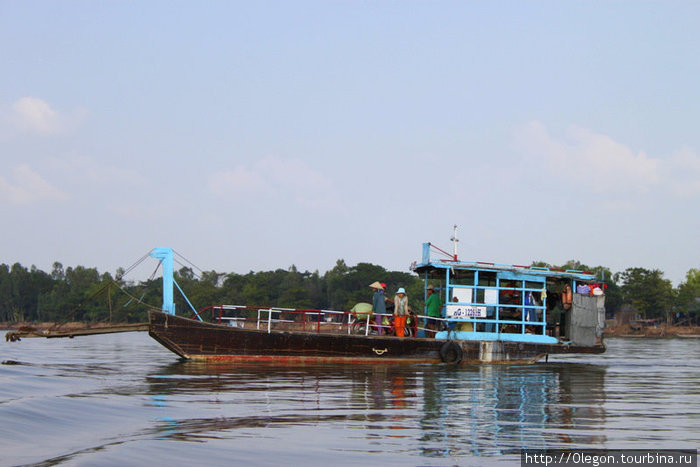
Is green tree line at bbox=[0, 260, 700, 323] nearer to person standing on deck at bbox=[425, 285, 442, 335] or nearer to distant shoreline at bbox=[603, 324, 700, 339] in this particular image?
distant shoreline at bbox=[603, 324, 700, 339]

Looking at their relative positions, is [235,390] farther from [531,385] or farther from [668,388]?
[668,388]

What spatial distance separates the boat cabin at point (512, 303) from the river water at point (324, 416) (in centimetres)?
336

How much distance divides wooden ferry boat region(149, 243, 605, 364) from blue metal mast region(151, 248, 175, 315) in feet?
0.09

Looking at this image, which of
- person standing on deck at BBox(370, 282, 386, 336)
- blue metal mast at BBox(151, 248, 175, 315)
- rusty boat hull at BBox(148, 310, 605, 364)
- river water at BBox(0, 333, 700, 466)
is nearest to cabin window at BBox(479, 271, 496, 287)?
rusty boat hull at BBox(148, 310, 605, 364)

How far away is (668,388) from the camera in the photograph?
49.4 ft

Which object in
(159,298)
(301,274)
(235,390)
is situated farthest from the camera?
(301,274)

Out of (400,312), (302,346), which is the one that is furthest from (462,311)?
(302,346)

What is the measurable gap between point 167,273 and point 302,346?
159 inches

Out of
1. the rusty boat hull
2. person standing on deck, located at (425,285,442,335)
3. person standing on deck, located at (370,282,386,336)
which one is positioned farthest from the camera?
person standing on deck, located at (425,285,442,335)

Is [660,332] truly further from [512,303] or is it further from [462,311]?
[462,311]

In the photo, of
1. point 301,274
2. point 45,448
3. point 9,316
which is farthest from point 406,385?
point 9,316

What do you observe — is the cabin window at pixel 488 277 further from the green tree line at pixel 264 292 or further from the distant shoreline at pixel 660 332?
the distant shoreline at pixel 660 332

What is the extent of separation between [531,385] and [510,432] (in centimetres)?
622

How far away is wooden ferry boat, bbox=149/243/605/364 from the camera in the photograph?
19.2 meters
